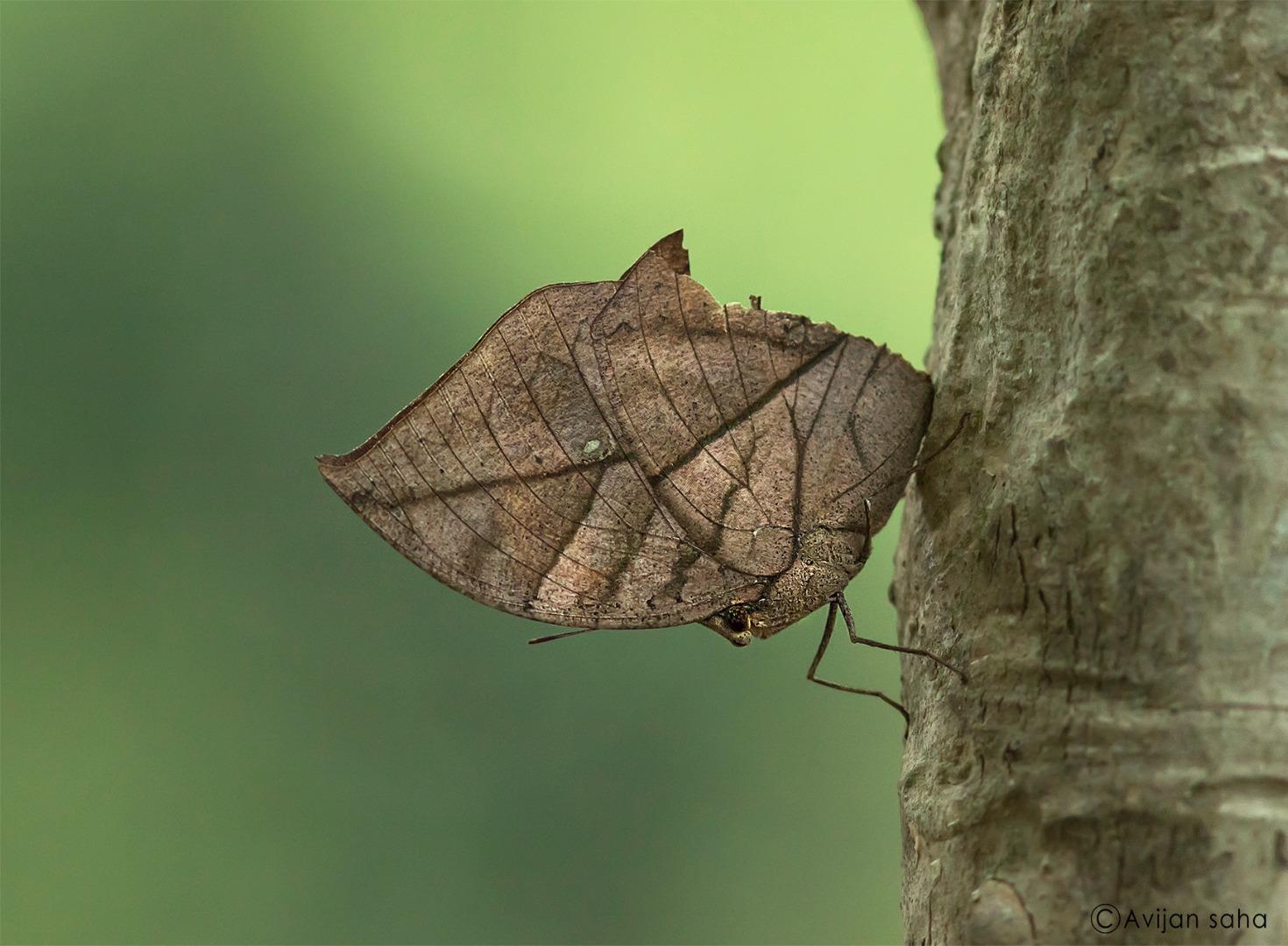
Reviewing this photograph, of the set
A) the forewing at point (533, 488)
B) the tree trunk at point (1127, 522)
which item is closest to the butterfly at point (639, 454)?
the forewing at point (533, 488)

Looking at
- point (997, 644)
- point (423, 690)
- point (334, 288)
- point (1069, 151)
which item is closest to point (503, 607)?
point (997, 644)

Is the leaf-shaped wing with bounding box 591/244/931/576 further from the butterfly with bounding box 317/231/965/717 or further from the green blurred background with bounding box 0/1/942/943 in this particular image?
the green blurred background with bounding box 0/1/942/943

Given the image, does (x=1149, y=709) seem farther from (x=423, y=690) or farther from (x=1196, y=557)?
(x=423, y=690)

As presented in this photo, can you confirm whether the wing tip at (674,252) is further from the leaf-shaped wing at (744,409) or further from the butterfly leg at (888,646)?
the butterfly leg at (888,646)

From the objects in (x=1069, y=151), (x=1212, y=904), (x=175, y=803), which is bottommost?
(x=175, y=803)

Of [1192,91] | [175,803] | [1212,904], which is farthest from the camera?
[175,803]
